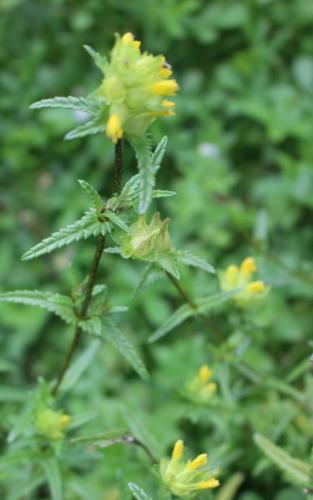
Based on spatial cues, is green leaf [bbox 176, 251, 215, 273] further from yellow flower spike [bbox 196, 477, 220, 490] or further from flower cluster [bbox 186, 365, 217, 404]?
flower cluster [bbox 186, 365, 217, 404]

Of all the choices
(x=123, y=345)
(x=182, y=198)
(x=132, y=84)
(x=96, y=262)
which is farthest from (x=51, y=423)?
(x=182, y=198)

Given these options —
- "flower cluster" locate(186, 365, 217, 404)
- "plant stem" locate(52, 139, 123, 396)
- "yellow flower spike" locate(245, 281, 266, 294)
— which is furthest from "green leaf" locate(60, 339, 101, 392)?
Answer: "yellow flower spike" locate(245, 281, 266, 294)

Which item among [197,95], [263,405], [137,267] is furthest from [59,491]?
[197,95]

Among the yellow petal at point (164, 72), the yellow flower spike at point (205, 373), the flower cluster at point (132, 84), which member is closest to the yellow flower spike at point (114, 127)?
the flower cluster at point (132, 84)

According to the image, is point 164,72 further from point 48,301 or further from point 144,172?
point 48,301

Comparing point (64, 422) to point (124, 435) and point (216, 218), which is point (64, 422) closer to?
point (124, 435)

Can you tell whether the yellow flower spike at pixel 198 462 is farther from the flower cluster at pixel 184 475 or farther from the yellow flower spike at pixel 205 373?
the yellow flower spike at pixel 205 373
